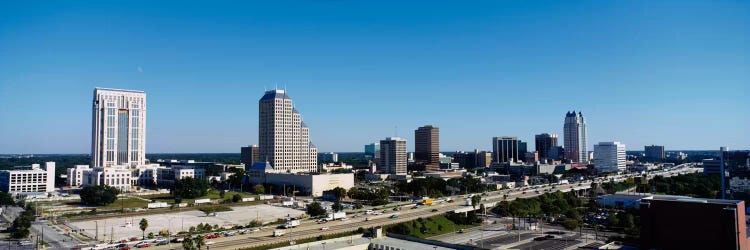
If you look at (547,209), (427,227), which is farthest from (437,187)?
(427,227)

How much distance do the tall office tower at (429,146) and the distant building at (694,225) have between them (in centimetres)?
14239

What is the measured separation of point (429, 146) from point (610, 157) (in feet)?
213

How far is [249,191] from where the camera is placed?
4471 inches

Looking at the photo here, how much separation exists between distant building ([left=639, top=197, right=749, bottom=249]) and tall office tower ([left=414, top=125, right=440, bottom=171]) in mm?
142386

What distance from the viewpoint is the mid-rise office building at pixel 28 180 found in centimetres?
10506

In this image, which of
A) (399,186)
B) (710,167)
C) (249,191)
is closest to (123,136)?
(249,191)

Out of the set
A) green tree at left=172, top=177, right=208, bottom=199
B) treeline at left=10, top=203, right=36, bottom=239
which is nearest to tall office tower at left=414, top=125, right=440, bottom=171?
green tree at left=172, top=177, right=208, bottom=199

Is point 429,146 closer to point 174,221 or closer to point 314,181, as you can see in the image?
point 314,181

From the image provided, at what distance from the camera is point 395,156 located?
167375 millimetres

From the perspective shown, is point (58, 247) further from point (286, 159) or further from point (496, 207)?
point (286, 159)

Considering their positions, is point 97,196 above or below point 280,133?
below

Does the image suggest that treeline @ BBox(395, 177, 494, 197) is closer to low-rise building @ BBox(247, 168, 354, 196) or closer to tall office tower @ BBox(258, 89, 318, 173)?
low-rise building @ BBox(247, 168, 354, 196)

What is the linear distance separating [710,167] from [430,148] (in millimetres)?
87827

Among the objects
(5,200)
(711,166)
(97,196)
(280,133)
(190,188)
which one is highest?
(280,133)
